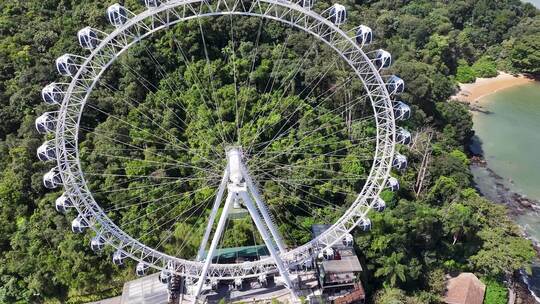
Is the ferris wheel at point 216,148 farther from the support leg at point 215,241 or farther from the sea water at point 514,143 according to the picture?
the sea water at point 514,143

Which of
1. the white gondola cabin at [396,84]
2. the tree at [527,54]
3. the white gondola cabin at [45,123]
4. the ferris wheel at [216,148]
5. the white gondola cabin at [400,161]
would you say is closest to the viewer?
the white gondola cabin at [45,123]

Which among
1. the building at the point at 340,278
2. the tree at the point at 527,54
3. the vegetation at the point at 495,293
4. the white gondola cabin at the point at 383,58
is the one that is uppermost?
the tree at the point at 527,54

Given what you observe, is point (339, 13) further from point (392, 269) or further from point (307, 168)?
point (392, 269)

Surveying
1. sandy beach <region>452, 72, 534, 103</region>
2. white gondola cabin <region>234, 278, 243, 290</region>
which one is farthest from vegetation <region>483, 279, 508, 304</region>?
sandy beach <region>452, 72, 534, 103</region>

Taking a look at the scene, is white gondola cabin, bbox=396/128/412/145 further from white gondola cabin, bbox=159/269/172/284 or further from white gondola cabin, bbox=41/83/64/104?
white gondola cabin, bbox=41/83/64/104

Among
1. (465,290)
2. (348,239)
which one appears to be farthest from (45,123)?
(465,290)

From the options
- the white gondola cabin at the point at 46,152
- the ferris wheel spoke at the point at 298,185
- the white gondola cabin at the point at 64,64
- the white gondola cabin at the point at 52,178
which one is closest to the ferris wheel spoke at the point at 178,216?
the ferris wheel spoke at the point at 298,185

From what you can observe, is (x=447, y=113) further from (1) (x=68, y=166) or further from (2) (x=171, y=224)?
(1) (x=68, y=166)
